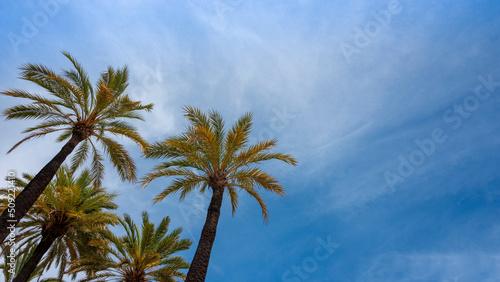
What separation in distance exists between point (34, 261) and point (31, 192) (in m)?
4.67

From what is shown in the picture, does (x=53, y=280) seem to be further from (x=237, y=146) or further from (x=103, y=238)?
(x=237, y=146)

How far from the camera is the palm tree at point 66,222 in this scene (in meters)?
13.2

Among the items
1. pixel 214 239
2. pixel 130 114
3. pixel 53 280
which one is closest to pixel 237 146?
pixel 214 239

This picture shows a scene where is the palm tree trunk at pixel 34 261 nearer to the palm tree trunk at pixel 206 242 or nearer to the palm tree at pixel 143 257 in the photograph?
the palm tree at pixel 143 257

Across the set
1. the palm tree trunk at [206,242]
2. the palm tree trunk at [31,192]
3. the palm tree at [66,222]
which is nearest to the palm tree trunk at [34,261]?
the palm tree at [66,222]

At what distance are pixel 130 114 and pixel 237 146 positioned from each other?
239 inches

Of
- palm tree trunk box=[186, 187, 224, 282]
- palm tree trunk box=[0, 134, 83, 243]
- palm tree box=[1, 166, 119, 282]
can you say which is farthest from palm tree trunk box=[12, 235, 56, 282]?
palm tree trunk box=[186, 187, 224, 282]

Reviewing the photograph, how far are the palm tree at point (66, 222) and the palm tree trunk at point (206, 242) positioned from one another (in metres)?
5.67

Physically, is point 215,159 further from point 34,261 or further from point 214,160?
point 34,261

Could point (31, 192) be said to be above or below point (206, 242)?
above

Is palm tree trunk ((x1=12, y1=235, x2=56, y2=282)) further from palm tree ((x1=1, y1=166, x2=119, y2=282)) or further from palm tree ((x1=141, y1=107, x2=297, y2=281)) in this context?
palm tree ((x1=141, y1=107, x2=297, y2=281))

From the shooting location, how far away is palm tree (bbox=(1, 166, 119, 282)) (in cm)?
1320

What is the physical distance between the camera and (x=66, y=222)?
46.2 ft

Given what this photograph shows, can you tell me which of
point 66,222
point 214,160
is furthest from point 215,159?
point 66,222
